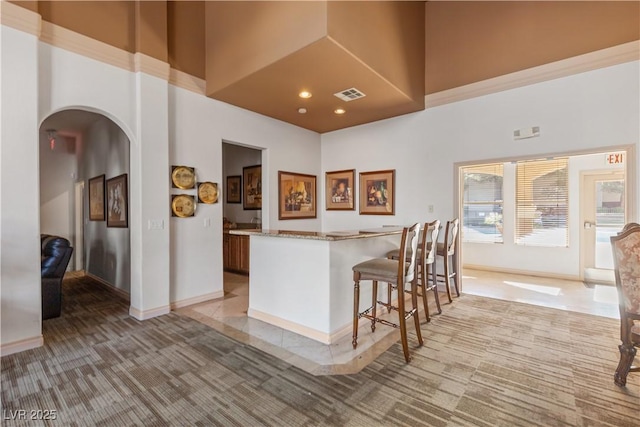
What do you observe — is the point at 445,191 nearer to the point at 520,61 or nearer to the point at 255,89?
the point at 520,61

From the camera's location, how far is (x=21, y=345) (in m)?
2.71

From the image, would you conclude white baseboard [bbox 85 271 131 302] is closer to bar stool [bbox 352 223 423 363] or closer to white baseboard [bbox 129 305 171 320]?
white baseboard [bbox 129 305 171 320]

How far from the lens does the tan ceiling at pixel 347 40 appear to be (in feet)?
10.1

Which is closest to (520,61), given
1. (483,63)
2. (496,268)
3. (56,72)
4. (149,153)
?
(483,63)

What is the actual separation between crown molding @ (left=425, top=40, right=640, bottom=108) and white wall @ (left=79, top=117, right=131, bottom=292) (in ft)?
16.5

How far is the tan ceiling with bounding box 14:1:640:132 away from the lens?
10.1 feet

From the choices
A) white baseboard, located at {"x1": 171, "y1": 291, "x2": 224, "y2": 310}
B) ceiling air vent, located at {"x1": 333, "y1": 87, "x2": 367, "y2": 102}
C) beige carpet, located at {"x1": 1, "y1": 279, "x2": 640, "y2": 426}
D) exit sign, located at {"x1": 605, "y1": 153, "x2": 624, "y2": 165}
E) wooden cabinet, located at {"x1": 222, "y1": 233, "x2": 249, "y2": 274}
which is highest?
ceiling air vent, located at {"x1": 333, "y1": 87, "x2": 367, "y2": 102}

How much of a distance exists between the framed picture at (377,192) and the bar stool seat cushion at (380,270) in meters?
2.61

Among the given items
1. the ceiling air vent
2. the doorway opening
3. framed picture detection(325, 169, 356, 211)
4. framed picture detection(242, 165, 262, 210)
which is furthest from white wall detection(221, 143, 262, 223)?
the ceiling air vent

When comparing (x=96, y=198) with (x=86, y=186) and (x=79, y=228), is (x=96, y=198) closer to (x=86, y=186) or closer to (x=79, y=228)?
(x=86, y=186)

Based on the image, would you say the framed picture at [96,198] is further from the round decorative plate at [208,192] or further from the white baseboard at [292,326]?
the white baseboard at [292,326]

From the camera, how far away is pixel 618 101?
3.41 metres

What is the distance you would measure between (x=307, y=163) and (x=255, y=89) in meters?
2.17

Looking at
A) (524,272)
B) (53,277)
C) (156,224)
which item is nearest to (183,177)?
(156,224)
